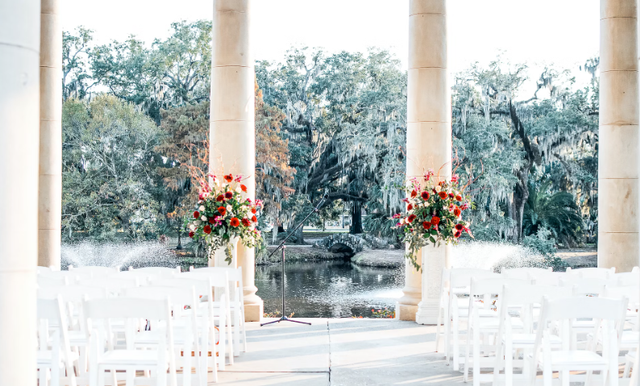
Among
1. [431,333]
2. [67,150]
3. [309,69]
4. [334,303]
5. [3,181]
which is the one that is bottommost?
[334,303]

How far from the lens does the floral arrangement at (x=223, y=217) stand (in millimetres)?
11531

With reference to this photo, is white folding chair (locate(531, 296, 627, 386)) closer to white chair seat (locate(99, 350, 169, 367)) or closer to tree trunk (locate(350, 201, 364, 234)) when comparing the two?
white chair seat (locate(99, 350, 169, 367))

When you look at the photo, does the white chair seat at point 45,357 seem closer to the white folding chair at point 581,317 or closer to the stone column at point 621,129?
the white folding chair at point 581,317

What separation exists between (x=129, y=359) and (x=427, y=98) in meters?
8.39

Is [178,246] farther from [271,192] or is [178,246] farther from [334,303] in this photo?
[334,303]

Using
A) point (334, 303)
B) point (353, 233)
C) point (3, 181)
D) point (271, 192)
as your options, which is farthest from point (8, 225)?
point (353, 233)

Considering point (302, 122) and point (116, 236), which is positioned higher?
point (302, 122)

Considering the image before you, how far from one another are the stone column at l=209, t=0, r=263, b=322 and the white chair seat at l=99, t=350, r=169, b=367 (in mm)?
6159

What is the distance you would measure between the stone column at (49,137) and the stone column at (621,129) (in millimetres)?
10840

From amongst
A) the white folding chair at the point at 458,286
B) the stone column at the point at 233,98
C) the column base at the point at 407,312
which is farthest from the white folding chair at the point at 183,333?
the column base at the point at 407,312

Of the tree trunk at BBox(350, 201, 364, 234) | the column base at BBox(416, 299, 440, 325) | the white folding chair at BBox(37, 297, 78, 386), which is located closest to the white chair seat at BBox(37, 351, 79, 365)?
the white folding chair at BBox(37, 297, 78, 386)

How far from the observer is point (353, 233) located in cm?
3959

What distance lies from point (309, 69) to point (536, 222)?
15.6 meters

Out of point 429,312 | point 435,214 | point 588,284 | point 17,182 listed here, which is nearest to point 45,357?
point 17,182
